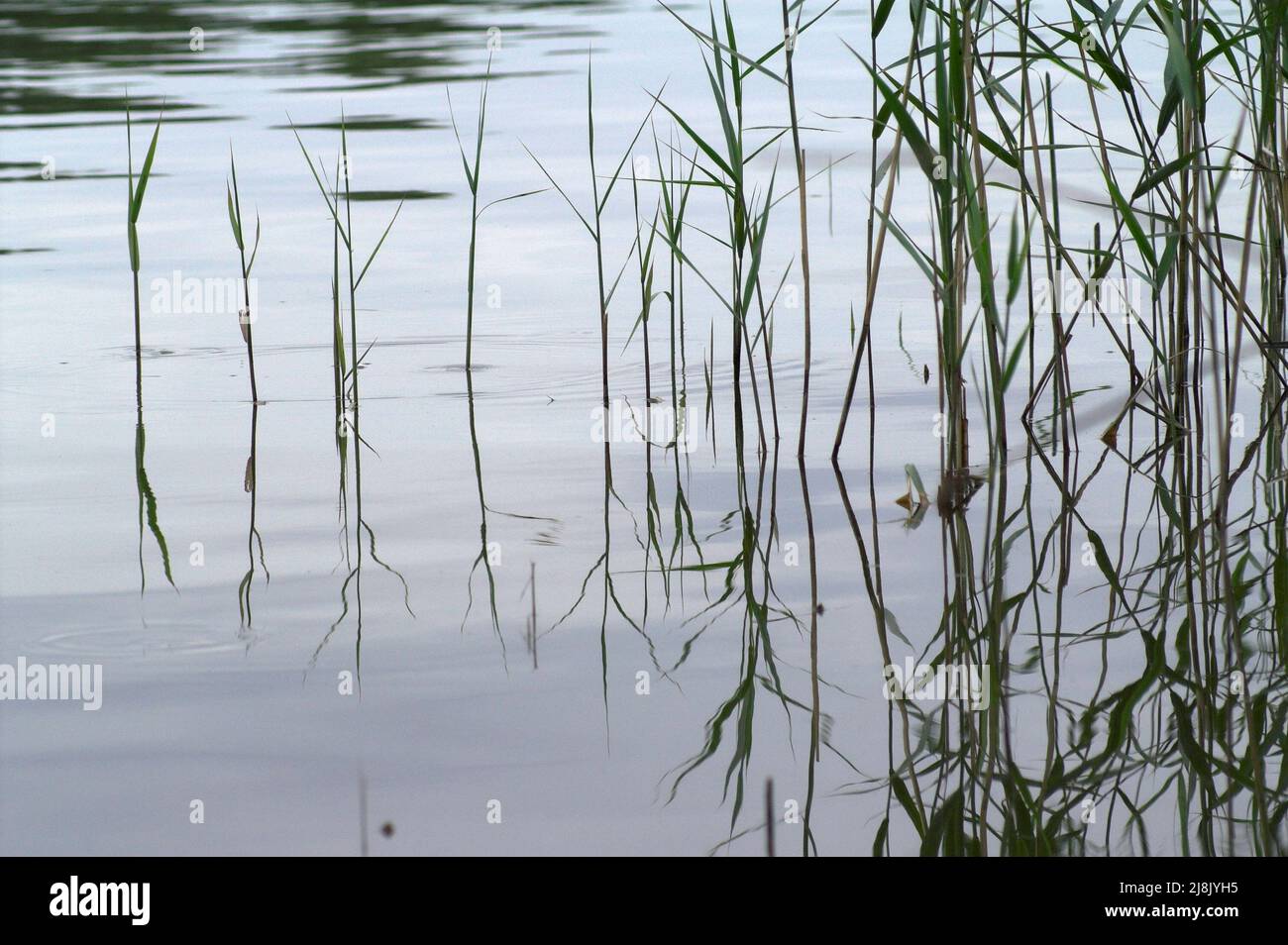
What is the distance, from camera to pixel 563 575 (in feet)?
9.11

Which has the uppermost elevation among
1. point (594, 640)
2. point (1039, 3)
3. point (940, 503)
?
point (1039, 3)

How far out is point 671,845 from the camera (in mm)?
1919

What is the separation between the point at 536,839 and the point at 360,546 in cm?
108

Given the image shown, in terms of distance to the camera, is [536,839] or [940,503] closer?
[536,839]

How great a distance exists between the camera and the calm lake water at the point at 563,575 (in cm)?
203

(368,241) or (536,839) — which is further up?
(368,241)

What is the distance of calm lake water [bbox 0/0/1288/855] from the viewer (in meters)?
2.03

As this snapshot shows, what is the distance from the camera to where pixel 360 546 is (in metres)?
2.90

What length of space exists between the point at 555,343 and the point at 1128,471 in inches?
63.3

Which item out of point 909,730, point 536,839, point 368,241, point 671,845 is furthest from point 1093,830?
point 368,241
